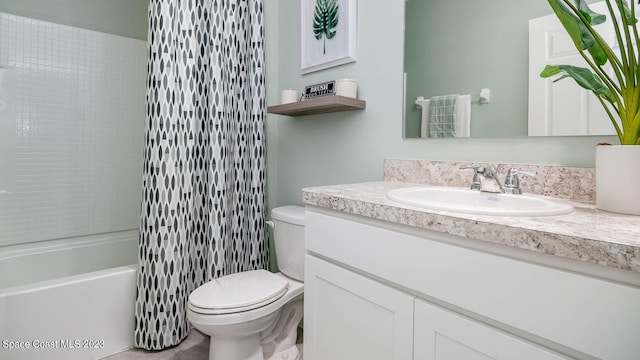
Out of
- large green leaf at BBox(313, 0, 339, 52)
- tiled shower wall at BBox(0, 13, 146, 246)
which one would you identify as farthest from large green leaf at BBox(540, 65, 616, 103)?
tiled shower wall at BBox(0, 13, 146, 246)

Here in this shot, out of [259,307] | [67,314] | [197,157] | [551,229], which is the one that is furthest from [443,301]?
[67,314]

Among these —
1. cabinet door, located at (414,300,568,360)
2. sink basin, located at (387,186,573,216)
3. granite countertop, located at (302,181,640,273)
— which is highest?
sink basin, located at (387,186,573,216)

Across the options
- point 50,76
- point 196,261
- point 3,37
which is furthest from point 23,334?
point 3,37

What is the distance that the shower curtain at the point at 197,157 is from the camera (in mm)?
1559

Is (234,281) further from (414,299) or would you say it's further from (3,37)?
(3,37)

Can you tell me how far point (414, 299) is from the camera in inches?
32.0

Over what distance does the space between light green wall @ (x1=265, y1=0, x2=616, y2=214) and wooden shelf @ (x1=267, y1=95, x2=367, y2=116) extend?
6cm

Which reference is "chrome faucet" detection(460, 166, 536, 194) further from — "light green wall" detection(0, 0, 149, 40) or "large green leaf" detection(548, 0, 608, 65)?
"light green wall" detection(0, 0, 149, 40)

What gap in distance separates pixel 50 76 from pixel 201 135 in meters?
1.30

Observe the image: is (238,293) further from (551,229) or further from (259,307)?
(551,229)

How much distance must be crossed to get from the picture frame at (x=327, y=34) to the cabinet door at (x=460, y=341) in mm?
1272

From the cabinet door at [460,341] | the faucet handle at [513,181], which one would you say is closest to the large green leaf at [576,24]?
the faucet handle at [513,181]

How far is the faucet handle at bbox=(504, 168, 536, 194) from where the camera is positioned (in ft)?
3.35

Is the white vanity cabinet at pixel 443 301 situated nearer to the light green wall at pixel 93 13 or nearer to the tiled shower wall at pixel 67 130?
the tiled shower wall at pixel 67 130
